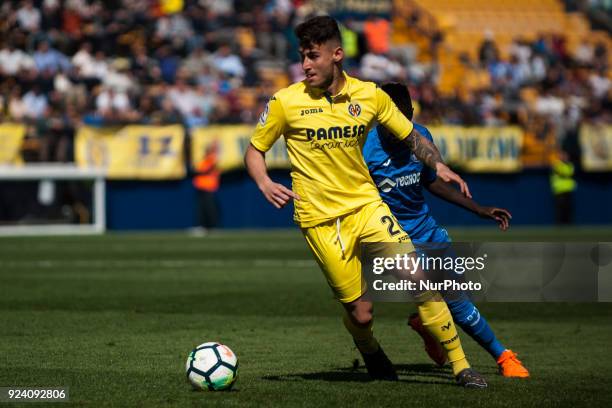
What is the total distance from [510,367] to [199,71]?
21.6m

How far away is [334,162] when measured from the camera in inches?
291

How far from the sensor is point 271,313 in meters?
12.2

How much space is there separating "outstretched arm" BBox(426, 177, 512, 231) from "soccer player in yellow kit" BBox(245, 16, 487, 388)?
0.19 metres

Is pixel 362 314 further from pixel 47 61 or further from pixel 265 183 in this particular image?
pixel 47 61

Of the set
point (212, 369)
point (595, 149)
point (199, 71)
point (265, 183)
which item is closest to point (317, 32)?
point (265, 183)

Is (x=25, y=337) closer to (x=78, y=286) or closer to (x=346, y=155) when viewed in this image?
(x=346, y=155)

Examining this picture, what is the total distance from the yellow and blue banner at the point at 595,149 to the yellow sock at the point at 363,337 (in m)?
24.2

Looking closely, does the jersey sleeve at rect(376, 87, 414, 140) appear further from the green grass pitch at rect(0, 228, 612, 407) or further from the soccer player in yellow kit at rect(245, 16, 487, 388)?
the green grass pitch at rect(0, 228, 612, 407)

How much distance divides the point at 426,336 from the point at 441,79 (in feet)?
87.3

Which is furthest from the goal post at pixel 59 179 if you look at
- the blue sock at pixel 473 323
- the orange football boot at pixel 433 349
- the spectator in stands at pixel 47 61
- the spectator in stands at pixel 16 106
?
the blue sock at pixel 473 323

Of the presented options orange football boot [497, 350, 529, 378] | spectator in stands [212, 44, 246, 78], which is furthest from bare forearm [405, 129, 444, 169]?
spectator in stands [212, 44, 246, 78]

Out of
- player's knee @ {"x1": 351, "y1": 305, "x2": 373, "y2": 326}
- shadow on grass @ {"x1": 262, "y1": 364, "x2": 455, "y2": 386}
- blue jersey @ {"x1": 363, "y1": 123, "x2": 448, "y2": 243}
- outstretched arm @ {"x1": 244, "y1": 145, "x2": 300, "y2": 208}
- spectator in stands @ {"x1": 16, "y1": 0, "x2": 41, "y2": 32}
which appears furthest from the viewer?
spectator in stands @ {"x1": 16, "y1": 0, "x2": 41, "y2": 32}

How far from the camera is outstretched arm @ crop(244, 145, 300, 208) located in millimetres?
6961

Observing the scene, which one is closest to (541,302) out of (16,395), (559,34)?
(16,395)
